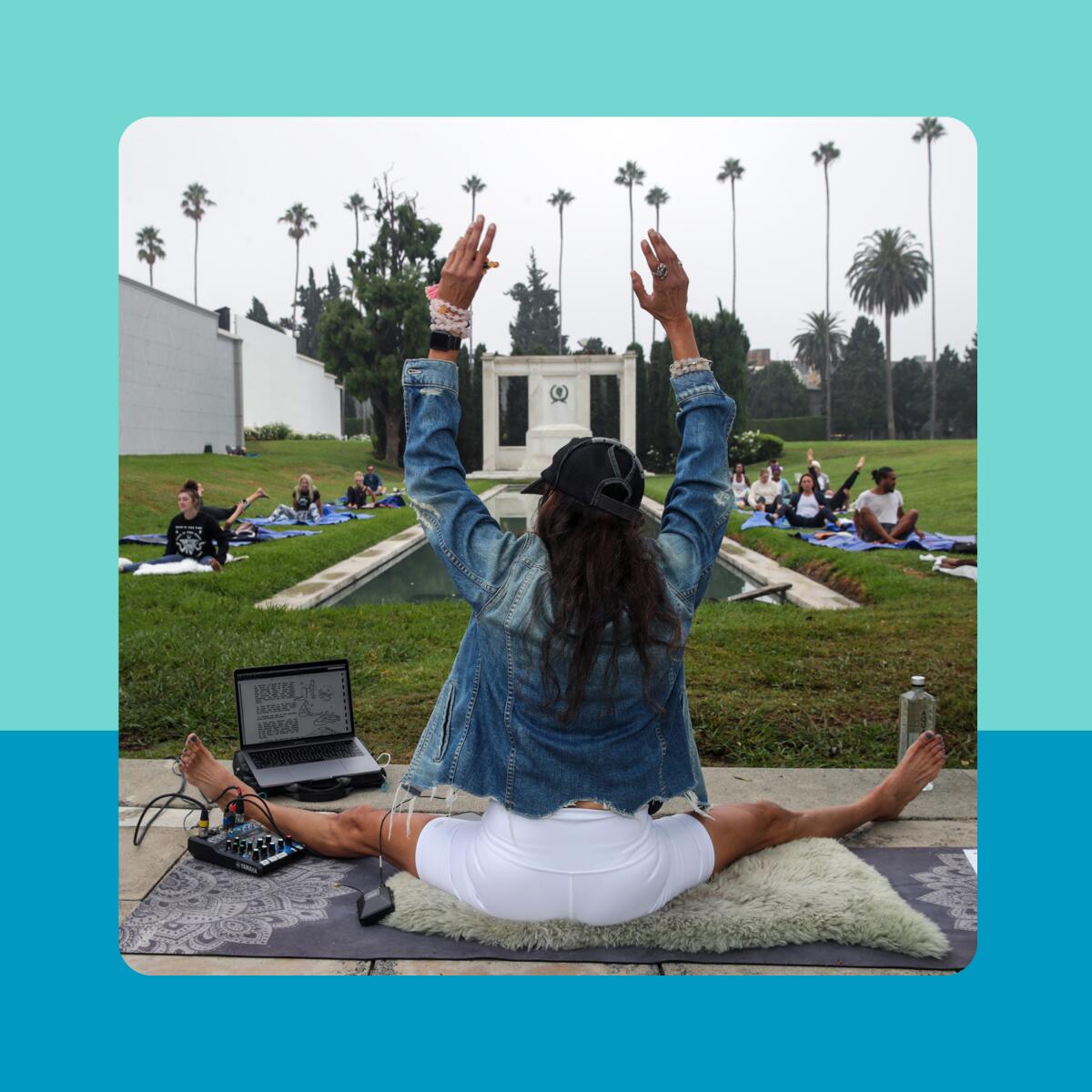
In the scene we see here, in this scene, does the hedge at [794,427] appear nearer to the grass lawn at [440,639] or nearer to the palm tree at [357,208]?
the grass lawn at [440,639]

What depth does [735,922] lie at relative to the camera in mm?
2297

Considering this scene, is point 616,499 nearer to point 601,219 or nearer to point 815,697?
point 601,219

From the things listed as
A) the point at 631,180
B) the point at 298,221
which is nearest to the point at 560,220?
the point at 631,180

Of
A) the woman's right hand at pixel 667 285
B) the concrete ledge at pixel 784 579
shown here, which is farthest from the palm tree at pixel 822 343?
the woman's right hand at pixel 667 285

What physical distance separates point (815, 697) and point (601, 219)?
1.77 metres

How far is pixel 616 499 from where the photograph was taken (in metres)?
1.97

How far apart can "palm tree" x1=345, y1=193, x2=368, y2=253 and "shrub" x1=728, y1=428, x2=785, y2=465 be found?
4.88 ft

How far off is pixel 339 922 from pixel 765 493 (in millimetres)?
2345

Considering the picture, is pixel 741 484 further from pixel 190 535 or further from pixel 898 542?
pixel 190 535

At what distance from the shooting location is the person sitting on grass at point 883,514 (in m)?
3.97

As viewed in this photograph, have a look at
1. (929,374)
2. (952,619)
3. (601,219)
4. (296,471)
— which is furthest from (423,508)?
(952,619)

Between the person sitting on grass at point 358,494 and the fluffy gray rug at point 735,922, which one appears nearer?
the fluffy gray rug at point 735,922

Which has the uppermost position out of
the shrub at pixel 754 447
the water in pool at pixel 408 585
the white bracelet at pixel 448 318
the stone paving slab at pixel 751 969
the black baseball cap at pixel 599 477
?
the white bracelet at pixel 448 318

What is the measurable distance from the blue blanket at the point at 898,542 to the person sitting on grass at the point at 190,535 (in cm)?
218
